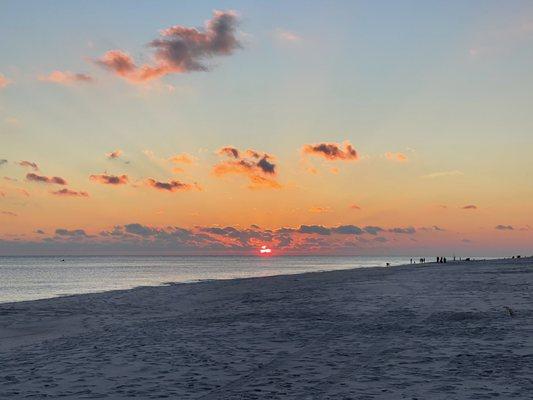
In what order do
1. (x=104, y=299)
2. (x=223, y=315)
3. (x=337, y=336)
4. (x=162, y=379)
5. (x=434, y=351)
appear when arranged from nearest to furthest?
1. (x=162, y=379)
2. (x=434, y=351)
3. (x=337, y=336)
4. (x=223, y=315)
5. (x=104, y=299)

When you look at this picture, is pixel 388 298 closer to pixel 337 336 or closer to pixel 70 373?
pixel 337 336

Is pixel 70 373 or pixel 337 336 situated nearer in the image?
pixel 70 373

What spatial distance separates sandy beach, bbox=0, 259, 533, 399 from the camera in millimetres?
11430

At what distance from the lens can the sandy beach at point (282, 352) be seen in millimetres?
11430

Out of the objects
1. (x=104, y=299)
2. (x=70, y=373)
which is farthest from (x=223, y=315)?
(x=104, y=299)

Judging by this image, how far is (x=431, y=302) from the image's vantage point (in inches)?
1118

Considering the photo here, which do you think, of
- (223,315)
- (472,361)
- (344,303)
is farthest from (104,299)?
(472,361)

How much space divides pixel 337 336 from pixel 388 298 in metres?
14.1

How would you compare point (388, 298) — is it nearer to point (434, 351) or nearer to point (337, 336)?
point (337, 336)

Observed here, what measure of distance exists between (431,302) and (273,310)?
8.95m

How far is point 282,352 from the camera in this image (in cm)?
1559

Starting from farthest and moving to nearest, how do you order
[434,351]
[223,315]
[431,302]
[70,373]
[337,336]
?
[431,302] → [223,315] → [337,336] → [434,351] → [70,373]

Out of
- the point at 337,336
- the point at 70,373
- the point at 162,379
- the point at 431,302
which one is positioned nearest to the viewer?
the point at 162,379

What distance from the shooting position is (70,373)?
13.5 metres
